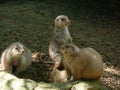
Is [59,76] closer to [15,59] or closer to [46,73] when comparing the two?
[46,73]

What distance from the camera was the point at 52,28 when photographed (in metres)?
8.48

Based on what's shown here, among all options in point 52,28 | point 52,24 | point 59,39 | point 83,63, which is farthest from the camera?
point 52,24

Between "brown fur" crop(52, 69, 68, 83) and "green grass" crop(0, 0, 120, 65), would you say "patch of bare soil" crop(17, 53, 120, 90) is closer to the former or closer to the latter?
"brown fur" crop(52, 69, 68, 83)

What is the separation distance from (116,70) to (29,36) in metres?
2.21

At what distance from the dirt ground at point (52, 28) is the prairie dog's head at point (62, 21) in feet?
2.27

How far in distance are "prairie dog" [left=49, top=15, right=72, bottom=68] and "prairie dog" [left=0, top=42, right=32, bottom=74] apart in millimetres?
504

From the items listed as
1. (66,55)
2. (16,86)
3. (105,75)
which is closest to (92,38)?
(105,75)

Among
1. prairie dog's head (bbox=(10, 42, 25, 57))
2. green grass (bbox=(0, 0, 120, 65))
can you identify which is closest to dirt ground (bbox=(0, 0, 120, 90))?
green grass (bbox=(0, 0, 120, 65))

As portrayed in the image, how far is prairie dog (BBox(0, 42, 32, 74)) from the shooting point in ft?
18.1

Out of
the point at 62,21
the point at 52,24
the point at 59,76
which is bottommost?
the point at 59,76

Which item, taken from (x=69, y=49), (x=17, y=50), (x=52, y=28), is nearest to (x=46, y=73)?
(x=17, y=50)

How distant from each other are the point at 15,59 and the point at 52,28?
2.94m

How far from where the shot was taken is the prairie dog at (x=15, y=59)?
18.1ft

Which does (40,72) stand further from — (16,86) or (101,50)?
(101,50)
